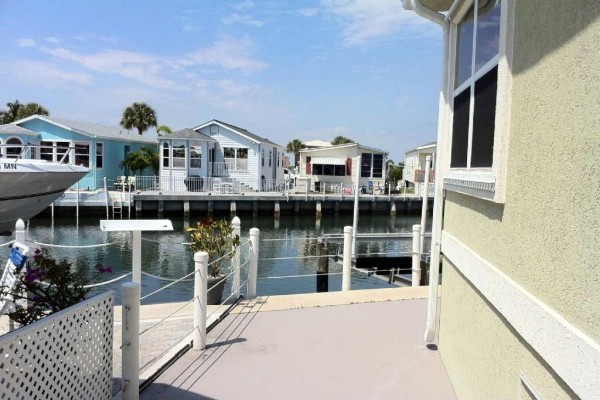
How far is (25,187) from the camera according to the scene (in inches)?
452

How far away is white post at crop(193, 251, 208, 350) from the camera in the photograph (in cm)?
458

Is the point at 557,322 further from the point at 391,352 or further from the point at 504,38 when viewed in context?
the point at 391,352

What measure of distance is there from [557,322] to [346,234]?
18.3 ft

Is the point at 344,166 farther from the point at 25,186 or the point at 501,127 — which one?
the point at 501,127

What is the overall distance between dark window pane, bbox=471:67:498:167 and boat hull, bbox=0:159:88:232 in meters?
10.3

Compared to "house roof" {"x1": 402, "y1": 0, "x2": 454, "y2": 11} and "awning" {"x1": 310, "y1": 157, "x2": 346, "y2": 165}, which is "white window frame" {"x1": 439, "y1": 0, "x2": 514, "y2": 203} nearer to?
"house roof" {"x1": 402, "y1": 0, "x2": 454, "y2": 11}

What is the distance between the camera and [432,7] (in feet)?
14.5

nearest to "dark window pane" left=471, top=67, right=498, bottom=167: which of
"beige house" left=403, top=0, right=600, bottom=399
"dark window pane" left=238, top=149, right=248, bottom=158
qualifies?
"beige house" left=403, top=0, right=600, bottom=399

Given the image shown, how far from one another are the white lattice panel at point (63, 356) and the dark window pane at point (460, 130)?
2824mm

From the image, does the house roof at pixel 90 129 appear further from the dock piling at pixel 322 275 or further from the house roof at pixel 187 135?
the dock piling at pixel 322 275

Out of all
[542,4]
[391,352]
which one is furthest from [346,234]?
[542,4]

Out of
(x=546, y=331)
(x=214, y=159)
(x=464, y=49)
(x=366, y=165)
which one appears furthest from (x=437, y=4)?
(x=366, y=165)

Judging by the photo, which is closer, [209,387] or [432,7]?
[209,387]

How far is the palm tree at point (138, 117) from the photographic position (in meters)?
47.6
